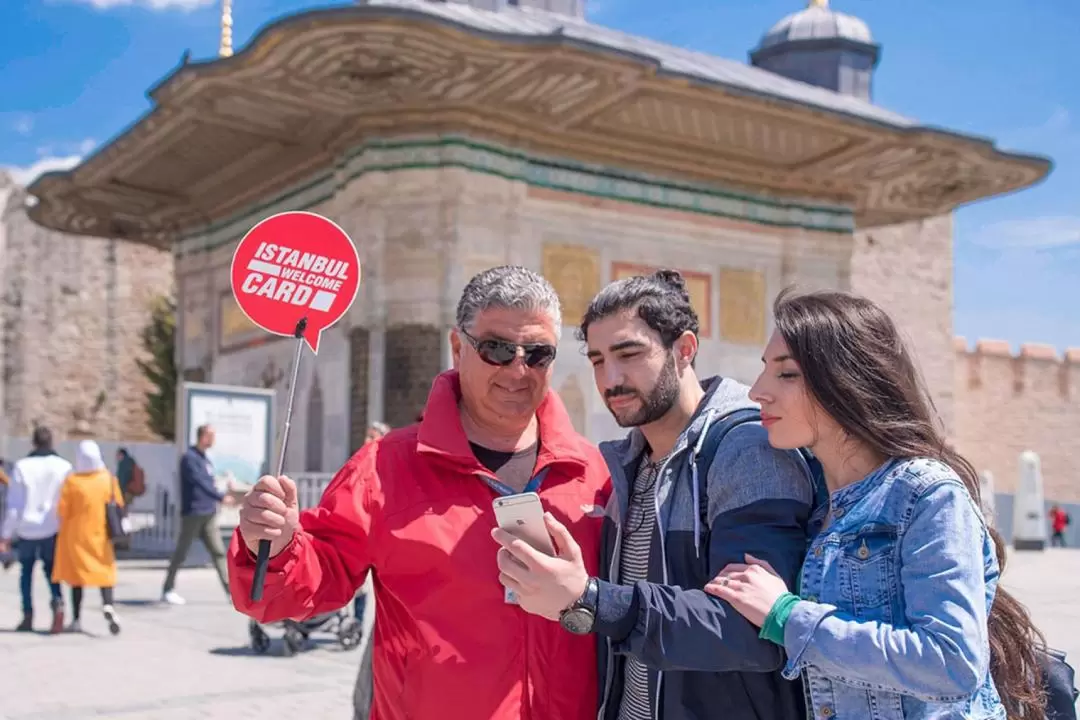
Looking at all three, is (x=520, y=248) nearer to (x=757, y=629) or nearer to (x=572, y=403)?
(x=572, y=403)

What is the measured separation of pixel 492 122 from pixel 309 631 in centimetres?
816

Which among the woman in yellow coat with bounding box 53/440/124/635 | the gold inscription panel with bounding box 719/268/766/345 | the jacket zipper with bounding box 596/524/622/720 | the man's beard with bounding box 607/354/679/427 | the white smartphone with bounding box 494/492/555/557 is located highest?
the gold inscription panel with bounding box 719/268/766/345

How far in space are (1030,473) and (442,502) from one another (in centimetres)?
2066

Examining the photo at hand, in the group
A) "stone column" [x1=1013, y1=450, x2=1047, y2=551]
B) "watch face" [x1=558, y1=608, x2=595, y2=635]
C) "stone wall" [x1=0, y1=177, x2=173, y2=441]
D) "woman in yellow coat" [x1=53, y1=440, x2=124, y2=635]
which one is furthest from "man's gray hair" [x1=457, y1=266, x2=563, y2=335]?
"stone wall" [x1=0, y1=177, x2=173, y2=441]

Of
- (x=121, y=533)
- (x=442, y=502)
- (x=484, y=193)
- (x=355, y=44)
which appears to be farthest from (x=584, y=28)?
(x=442, y=502)

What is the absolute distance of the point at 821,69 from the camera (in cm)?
2567

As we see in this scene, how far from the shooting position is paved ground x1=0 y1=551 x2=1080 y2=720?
6.00 m

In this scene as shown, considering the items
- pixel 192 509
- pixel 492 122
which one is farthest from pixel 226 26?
pixel 192 509

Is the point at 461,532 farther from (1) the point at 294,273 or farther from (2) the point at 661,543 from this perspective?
(1) the point at 294,273

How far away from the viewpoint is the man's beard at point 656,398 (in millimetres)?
2420

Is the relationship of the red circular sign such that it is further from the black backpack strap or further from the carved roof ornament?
the carved roof ornament

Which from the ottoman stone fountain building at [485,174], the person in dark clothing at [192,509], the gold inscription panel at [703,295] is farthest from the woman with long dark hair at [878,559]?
the gold inscription panel at [703,295]

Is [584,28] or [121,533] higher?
[584,28]

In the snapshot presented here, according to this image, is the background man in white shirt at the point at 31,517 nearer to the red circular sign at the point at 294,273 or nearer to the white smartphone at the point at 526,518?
the red circular sign at the point at 294,273
